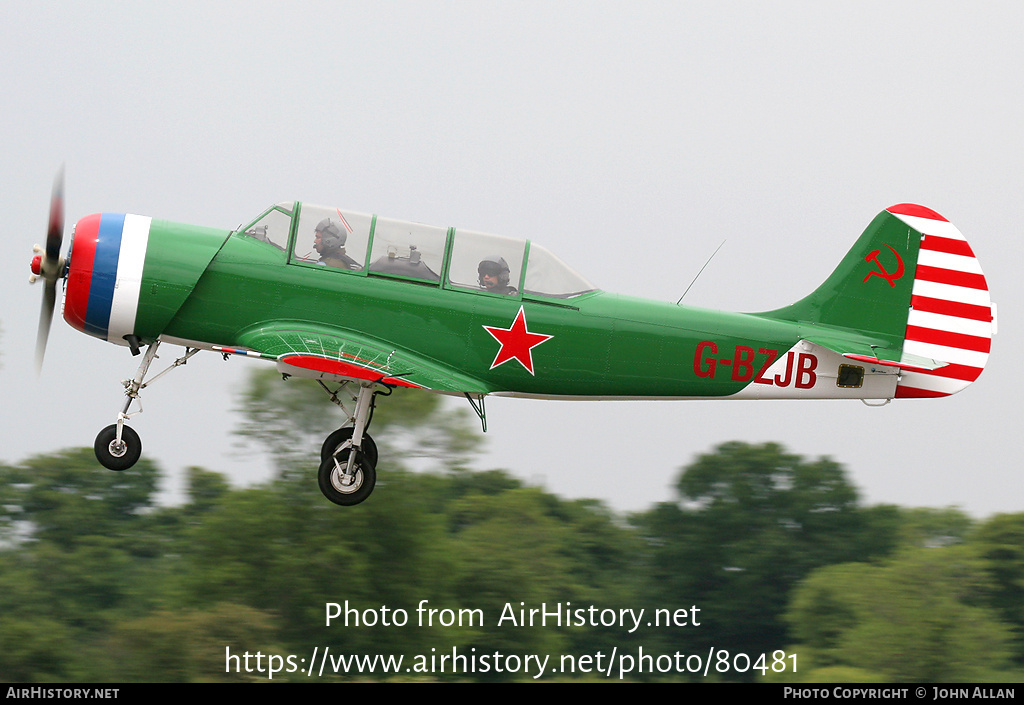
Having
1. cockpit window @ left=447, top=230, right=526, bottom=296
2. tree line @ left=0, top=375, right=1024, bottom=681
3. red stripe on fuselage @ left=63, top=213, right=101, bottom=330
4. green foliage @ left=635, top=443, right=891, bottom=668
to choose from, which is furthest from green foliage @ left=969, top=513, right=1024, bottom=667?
red stripe on fuselage @ left=63, top=213, right=101, bottom=330

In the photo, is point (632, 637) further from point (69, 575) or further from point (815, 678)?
point (69, 575)

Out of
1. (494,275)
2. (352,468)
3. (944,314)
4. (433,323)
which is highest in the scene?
(944,314)

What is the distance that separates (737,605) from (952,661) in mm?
12877

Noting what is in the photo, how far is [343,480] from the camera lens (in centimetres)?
1152

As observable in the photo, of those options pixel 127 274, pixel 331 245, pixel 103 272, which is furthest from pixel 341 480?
pixel 103 272

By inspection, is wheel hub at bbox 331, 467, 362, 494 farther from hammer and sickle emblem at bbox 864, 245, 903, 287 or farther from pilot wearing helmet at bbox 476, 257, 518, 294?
hammer and sickle emblem at bbox 864, 245, 903, 287

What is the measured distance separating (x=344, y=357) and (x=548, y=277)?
7.46ft

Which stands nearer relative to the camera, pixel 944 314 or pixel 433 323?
pixel 433 323

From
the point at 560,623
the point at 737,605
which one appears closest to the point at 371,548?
the point at 560,623

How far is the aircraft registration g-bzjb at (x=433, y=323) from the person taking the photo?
11000 millimetres

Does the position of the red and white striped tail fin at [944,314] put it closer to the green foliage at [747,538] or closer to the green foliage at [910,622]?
the green foliage at [910,622]

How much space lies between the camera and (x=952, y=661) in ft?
97.8

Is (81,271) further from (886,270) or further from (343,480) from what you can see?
(886,270)

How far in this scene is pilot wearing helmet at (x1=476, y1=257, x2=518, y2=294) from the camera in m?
11.5
